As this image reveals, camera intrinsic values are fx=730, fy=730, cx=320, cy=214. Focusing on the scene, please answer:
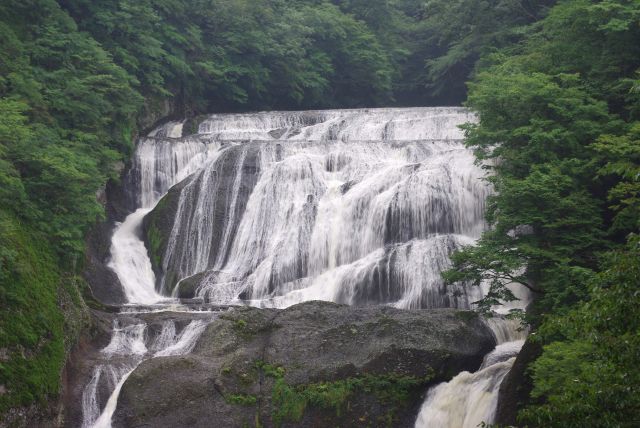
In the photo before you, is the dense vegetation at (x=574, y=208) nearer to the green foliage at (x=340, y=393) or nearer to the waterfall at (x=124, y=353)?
the green foliage at (x=340, y=393)

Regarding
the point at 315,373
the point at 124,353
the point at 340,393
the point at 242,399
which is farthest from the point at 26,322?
the point at 340,393

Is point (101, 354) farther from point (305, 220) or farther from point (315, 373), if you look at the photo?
point (305, 220)

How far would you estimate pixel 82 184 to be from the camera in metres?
19.5

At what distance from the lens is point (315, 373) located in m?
14.9

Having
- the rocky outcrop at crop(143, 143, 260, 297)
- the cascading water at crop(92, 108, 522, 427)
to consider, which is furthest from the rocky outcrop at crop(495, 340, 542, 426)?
the rocky outcrop at crop(143, 143, 260, 297)

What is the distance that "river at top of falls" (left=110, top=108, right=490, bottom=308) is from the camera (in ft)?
65.3

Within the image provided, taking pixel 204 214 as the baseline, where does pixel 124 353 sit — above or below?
below

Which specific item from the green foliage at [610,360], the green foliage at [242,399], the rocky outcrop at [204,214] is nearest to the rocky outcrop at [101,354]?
the green foliage at [242,399]

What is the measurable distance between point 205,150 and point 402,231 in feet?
30.5

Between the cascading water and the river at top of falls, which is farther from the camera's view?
the river at top of falls

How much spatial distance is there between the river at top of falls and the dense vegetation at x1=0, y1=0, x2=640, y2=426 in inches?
62.3

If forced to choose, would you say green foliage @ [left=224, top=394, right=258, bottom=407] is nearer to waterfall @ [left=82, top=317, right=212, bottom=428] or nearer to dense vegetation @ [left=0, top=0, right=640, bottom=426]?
waterfall @ [left=82, top=317, right=212, bottom=428]

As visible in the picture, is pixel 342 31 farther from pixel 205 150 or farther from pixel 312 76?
pixel 205 150

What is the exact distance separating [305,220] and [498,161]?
6152mm
